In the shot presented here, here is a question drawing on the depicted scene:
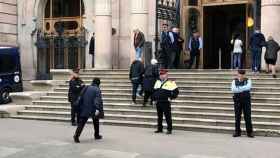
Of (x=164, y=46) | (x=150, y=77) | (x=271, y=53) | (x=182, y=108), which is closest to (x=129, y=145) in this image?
(x=182, y=108)

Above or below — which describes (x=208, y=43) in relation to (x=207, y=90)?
above

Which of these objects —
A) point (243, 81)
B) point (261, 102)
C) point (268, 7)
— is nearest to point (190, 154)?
point (243, 81)

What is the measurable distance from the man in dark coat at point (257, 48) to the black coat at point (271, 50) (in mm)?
454

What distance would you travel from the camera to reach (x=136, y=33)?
2100cm

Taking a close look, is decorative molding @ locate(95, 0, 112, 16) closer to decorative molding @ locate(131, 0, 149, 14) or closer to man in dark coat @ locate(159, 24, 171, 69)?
decorative molding @ locate(131, 0, 149, 14)

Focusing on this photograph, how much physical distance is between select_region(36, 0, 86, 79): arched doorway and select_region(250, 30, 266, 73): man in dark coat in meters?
9.47

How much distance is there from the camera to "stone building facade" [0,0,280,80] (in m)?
23.0

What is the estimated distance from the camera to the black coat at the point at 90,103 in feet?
41.8

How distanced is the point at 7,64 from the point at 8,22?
15.2ft

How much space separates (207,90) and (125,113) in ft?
8.87

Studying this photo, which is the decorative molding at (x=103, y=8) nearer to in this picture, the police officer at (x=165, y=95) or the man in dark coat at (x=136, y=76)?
the man in dark coat at (x=136, y=76)

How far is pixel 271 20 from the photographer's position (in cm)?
1980

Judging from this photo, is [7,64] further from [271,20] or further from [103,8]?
[271,20]

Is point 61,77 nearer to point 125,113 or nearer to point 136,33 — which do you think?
point 136,33
